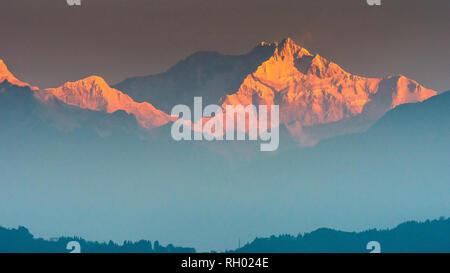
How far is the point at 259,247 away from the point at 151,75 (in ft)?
9.77

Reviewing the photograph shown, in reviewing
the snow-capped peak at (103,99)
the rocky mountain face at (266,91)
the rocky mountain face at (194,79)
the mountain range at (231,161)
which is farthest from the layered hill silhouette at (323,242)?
the rocky mountain face at (194,79)

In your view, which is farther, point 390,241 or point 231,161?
point 231,161

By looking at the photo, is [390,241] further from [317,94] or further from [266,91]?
[266,91]

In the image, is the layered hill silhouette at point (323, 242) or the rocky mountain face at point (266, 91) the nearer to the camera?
the layered hill silhouette at point (323, 242)

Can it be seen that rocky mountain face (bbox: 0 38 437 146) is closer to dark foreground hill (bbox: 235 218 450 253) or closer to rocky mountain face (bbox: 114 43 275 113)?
rocky mountain face (bbox: 114 43 275 113)

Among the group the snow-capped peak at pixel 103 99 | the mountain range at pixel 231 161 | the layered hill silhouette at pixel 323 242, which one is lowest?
the layered hill silhouette at pixel 323 242

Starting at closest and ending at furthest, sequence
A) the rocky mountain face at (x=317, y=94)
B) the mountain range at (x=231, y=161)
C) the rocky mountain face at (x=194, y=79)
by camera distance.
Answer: the mountain range at (x=231, y=161) < the rocky mountain face at (x=317, y=94) < the rocky mountain face at (x=194, y=79)

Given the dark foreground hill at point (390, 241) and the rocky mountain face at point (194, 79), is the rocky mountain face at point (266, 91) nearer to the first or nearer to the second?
the rocky mountain face at point (194, 79)

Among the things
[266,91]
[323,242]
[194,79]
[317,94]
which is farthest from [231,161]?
[323,242]

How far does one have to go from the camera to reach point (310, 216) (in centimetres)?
1035

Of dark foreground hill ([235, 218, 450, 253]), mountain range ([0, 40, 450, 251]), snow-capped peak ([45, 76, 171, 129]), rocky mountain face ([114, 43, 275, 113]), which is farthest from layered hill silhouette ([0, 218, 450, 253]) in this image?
rocky mountain face ([114, 43, 275, 113])

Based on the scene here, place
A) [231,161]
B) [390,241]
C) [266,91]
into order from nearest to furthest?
[390,241], [231,161], [266,91]
